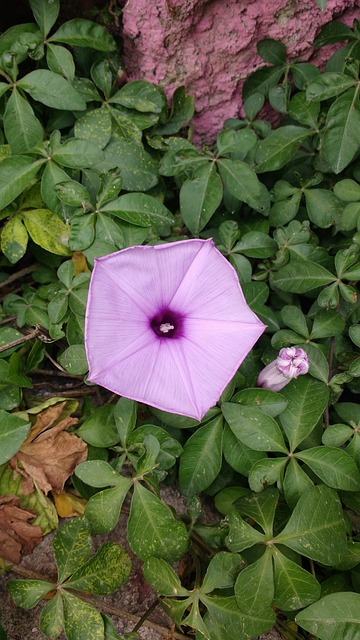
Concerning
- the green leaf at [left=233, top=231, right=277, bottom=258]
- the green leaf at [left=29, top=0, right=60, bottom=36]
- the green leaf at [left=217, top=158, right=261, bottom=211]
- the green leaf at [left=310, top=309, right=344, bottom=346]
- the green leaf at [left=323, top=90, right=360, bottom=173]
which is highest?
the green leaf at [left=29, top=0, right=60, bottom=36]

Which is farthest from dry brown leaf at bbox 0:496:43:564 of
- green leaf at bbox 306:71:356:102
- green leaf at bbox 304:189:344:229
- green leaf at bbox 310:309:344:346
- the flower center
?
green leaf at bbox 306:71:356:102

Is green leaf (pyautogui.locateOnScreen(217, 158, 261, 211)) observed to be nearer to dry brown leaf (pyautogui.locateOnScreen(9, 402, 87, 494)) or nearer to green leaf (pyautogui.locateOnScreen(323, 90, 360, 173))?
green leaf (pyautogui.locateOnScreen(323, 90, 360, 173))

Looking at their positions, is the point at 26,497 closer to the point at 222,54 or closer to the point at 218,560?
the point at 218,560

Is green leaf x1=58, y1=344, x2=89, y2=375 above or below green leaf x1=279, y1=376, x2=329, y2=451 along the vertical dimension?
above

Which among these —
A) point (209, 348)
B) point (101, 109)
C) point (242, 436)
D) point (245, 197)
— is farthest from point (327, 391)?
point (101, 109)

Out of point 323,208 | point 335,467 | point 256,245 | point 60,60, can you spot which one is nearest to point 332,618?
point 335,467

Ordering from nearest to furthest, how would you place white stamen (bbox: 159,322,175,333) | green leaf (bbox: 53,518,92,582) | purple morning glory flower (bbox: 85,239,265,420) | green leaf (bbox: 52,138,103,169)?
purple morning glory flower (bbox: 85,239,265,420) < white stamen (bbox: 159,322,175,333) < green leaf (bbox: 53,518,92,582) < green leaf (bbox: 52,138,103,169)

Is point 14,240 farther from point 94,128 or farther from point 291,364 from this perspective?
point 291,364
